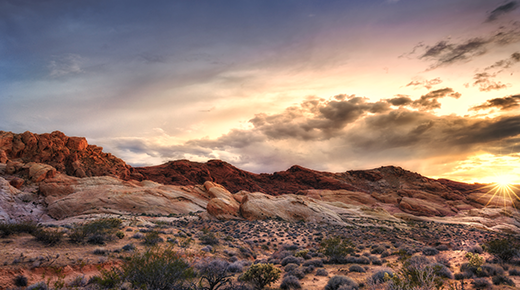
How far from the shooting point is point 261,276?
10.6 meters

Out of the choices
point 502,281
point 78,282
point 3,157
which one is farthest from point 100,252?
point 3,157

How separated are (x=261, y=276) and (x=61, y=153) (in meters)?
58.7

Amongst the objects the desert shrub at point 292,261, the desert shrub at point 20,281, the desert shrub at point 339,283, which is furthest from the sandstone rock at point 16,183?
the desert shrub at point 339,283

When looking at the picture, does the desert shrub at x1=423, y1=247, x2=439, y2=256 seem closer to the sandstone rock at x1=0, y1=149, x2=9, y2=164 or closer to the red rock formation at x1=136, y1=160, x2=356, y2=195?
the sandstone rock at x1=0, y1=149, x2=9, y2=164

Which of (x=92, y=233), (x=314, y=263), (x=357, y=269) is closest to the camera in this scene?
(x=357, y=269)

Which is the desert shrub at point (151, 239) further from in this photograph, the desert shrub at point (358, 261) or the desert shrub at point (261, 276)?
the desert shrub at point (358, 261)

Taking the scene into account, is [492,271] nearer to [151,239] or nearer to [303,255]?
[303,255]

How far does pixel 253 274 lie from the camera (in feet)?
34.4

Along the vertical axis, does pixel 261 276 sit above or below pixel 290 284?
above

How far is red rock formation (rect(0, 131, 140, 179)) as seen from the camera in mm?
43188

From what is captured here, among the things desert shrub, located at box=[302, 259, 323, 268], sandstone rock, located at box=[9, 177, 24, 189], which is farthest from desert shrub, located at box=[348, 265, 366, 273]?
sandstone rock, located at box=[9, 177, 24, 189]

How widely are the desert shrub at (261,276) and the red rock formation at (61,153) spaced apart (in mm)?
53188

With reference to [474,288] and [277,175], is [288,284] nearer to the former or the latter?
[474,288]

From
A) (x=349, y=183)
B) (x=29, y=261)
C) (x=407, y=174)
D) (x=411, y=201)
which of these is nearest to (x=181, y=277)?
(x=29, y=261)
